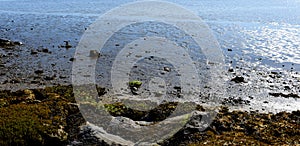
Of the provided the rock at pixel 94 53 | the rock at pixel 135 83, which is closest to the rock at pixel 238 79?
the rock at pixel 135 83

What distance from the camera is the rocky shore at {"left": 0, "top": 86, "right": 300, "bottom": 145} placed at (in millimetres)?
11820

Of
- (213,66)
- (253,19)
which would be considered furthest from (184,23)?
(213,66)

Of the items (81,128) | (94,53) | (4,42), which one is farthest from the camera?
(4,42)

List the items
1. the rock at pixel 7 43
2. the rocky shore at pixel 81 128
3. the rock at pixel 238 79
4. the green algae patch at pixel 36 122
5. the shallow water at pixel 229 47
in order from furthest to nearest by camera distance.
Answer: the rock at pixel 7 43 < the rock at pixel 238 79 < the shallow water at pixel 229 47 < the rocky shore at pixel 81 128 < the green algae patch at pixel 36 122

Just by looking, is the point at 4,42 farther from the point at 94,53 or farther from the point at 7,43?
the point at 94,53

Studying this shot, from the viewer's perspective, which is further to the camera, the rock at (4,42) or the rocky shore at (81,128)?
the rock at (4,42)

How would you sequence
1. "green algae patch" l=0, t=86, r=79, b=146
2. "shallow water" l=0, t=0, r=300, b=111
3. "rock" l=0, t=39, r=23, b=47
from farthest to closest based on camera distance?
"rock" l=0, t=39, r=23, b=47 < "shallow water" l=0, t=0, r=300, b=111 < "green algae patch" l=0, t=86, r=79, b=146

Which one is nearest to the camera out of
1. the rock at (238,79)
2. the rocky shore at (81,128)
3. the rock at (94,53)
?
the rocky shore at (81,128)

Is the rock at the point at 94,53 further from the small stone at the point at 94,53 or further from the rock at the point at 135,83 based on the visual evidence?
the rock at the point at 135,83

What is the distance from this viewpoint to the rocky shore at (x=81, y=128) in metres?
11.8

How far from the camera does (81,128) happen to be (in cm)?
1241

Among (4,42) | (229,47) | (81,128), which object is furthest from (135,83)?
(4,42)

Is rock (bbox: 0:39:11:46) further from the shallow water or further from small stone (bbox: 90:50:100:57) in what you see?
small stone (bbox: 90:50:100:57)

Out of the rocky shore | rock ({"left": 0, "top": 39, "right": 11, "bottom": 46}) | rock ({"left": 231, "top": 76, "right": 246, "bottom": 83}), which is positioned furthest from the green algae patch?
rock ({"left": 0, "top": 39, "right": 11, "bottom": 46})
